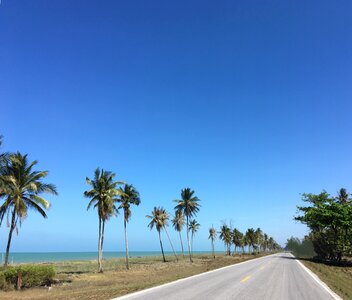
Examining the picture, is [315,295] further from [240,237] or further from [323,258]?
[240,237]

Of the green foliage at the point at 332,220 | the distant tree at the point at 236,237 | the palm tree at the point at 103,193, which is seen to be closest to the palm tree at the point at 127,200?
the palm tree at the point at 103,193

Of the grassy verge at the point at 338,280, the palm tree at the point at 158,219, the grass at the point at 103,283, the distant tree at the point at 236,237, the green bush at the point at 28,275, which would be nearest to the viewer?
the grass at the point at 103,283

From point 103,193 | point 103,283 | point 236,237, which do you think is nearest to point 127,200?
point 103,193

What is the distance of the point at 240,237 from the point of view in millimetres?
127688

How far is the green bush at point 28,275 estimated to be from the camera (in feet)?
63.4

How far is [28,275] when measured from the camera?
20266 millimetres

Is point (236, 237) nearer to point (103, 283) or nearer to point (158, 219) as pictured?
point (158, 219)

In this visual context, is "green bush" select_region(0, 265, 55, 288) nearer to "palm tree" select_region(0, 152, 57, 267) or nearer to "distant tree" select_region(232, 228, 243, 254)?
"palm tree" select_region(0, 152, 57, 267)

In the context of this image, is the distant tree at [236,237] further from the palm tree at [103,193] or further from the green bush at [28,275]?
the green bush at [28,275]

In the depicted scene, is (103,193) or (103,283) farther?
(103,193)

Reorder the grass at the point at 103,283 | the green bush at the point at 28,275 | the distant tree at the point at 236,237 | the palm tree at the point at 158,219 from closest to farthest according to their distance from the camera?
the grass at the point at 103,283 → the green bush at the point at 28,275 → the palm tree at the point at 158,219 → the distant tree at the point at 236,237

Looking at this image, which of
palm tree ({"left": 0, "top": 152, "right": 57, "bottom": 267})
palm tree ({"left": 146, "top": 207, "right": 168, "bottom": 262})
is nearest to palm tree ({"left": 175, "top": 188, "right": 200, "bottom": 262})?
palm tree ({"left": 146, "top": 207, "right": 168, "bottom": 262})

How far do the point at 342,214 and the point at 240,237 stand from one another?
88.1 meters

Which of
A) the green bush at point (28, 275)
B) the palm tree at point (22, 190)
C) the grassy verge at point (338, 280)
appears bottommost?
the grassy verge at point (338, 280)
